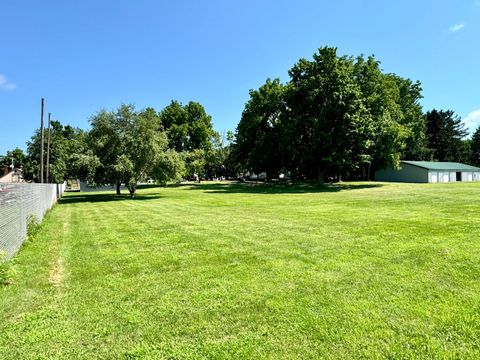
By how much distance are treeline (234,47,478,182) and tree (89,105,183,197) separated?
14.5m

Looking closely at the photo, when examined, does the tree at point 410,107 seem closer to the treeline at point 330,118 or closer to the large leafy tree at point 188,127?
the treeline at point 330,118

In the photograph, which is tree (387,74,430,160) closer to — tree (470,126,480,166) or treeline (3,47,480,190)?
treeline (3,47,480,190)

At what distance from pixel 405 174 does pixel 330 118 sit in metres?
20.7

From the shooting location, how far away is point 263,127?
44844mm

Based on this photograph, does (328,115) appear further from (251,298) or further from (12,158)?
(12,158)

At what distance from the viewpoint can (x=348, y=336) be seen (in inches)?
128

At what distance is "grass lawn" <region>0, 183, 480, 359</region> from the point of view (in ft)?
10.4

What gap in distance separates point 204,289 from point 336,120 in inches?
1213

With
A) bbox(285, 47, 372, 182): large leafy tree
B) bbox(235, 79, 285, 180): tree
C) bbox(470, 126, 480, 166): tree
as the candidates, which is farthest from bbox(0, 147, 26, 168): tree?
bbox(470, 126, 480, 166): tree

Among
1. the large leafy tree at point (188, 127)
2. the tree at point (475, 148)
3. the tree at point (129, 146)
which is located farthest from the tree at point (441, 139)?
the tree at point (129, 146)

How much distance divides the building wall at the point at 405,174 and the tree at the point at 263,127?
1688 cm

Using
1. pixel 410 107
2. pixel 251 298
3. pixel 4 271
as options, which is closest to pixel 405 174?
pixel 410 107

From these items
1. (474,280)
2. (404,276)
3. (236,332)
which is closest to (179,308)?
(236,332)

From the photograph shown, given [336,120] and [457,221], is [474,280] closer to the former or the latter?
[457,221]
